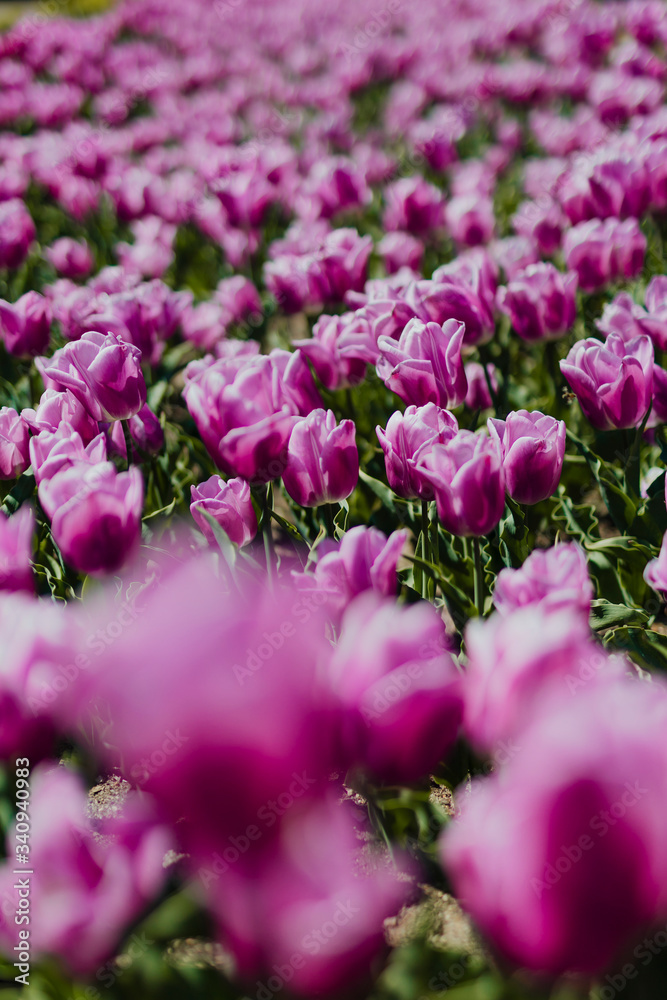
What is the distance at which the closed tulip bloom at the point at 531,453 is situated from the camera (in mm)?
1438

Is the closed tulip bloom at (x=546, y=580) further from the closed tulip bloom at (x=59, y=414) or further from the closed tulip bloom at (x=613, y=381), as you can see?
the closed tulip bloom at (x=59, y=414)

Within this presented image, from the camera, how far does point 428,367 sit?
5.42 feet

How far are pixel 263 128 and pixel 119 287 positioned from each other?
408cm

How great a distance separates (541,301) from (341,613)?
4.36ft

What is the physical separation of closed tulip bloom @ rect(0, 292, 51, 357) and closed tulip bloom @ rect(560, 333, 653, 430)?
154cm

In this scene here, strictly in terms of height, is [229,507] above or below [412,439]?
below

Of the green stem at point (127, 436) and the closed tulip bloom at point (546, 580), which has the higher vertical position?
the closed tulip bloom at point (546, 580)

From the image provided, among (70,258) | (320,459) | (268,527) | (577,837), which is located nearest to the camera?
(577,837)

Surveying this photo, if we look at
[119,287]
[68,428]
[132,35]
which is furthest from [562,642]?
[132,35]

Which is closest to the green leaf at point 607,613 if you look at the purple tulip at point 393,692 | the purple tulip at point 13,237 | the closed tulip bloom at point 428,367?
the closed tulip bloom at point 428,367

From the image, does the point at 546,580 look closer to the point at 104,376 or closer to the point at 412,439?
the point at 412,439

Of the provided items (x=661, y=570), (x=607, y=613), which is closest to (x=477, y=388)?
(x=607, y=613)

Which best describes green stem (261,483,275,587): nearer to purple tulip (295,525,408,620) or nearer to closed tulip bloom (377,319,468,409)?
closed tulip bloom (377,319,468,409)

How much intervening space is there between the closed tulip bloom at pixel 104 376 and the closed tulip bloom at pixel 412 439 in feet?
1.96
